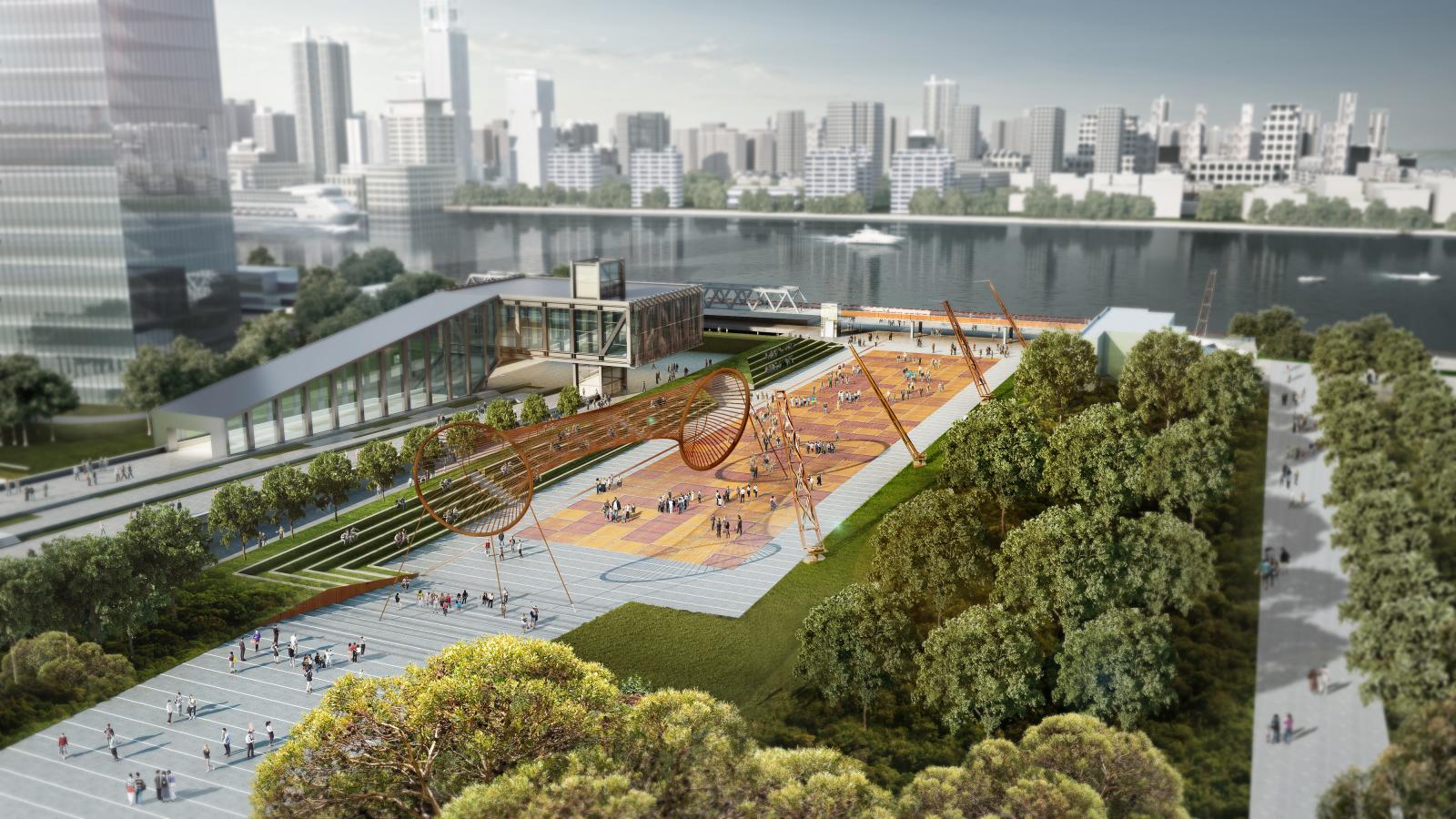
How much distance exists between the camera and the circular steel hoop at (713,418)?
3495 centimetres

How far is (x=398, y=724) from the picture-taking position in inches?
736

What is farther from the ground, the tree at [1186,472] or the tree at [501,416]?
the tree at [1186,472]

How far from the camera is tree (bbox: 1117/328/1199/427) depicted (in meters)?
41.7

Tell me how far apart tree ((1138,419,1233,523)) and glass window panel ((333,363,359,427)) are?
3402 centimetres

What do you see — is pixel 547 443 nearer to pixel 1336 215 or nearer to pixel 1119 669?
pixel 1119 669

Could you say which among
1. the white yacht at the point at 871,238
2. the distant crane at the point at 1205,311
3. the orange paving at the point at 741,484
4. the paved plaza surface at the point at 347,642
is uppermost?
the white yacht at the point at 871,238

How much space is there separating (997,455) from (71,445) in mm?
43231

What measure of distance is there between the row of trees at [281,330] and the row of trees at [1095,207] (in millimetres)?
103691

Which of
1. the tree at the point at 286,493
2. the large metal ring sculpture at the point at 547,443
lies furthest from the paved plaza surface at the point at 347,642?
the tree at the point at 286,493

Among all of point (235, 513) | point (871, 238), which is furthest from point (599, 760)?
point (871, 238)

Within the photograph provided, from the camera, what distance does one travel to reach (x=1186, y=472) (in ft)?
104

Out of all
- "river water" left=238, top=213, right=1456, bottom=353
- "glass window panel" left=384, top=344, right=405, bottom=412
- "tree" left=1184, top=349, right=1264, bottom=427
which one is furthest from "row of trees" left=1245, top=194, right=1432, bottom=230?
"glass window panel" left=384, top=344, right=405, bottom=412

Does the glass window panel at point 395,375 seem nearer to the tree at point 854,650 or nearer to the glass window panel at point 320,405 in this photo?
the glass window panel at point 320,405

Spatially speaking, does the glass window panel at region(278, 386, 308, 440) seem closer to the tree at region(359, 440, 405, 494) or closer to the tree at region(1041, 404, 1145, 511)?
the tree at region(359, 440, 405, 494)
